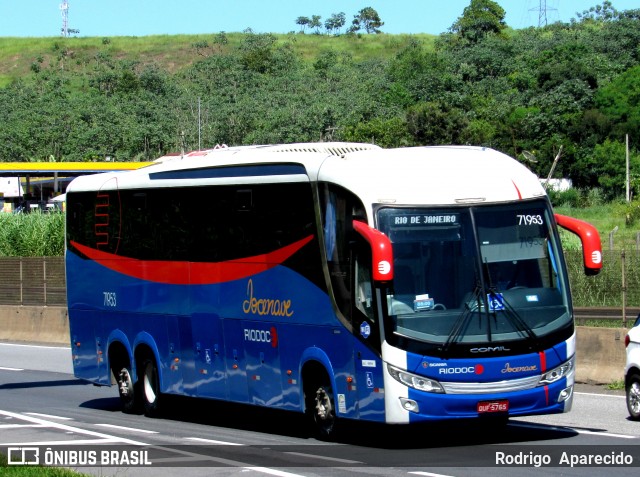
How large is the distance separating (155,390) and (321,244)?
559 centimetres

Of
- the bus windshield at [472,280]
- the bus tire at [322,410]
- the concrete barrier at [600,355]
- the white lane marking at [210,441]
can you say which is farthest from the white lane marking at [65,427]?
the concrete barrier at [600,355]

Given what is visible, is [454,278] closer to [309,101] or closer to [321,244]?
[321,244]

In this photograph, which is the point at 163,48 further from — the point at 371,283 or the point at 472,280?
the point at 472,280

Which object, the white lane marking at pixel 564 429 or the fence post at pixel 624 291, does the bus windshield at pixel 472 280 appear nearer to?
the white lane marking at pixel 564 429

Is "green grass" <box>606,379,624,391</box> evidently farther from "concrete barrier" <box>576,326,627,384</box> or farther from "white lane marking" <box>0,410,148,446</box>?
"white lane marking" <box>0,410,148,446</box>

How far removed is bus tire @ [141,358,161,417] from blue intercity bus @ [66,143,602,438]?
1047 mm

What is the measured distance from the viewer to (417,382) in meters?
12.4

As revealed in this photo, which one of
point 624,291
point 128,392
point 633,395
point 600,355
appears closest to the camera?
point 633,395

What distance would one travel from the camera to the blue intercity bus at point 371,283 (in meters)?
12.4

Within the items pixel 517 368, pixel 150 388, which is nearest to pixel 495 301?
pixel 517 368

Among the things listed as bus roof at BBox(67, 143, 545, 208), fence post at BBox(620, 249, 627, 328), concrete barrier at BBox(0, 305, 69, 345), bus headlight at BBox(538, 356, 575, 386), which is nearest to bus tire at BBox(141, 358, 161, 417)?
bus roof at BBox(67, 143, 545, 208)

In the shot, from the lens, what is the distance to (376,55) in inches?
6821

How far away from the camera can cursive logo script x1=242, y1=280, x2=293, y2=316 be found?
47.3ft

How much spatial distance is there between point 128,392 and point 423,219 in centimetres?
783
